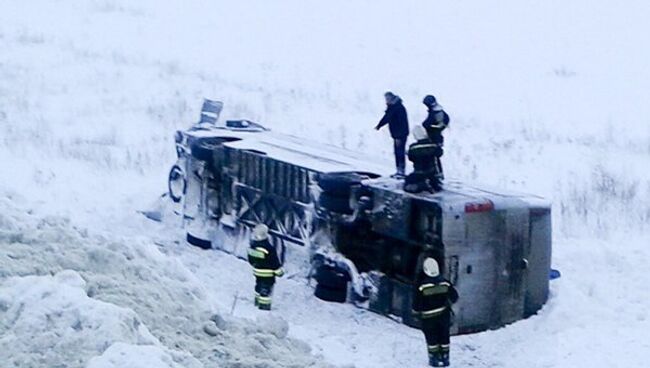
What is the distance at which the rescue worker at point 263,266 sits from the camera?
12.5 metres

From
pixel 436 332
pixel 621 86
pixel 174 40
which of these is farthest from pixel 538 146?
pixel 174 40

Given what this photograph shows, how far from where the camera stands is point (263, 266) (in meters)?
12.5

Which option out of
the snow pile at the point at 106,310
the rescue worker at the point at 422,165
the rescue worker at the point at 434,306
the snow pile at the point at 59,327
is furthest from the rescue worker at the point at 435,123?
the snow pile at the point at 59,327

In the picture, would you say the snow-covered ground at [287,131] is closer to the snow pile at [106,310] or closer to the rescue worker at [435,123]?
the snow pile at [106,310]

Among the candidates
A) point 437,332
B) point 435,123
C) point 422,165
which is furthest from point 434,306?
point 435,123

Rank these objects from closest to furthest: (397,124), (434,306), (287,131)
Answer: (434,306)
(397,124)
(287,131)

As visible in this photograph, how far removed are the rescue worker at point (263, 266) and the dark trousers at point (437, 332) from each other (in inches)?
82.0

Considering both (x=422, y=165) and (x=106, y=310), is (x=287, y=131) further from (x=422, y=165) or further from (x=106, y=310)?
(x=106, y=310)

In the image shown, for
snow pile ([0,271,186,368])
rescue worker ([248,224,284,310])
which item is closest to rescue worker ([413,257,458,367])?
rescue worker ([248,224,284,310])

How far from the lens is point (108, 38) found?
1318 inches

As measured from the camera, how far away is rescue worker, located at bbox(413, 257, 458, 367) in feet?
36.1

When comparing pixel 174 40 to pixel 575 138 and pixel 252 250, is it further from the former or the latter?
pixel 252 250

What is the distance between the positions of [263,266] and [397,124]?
2764 mm

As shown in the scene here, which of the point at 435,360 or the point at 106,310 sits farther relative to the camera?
the point at 435,360
